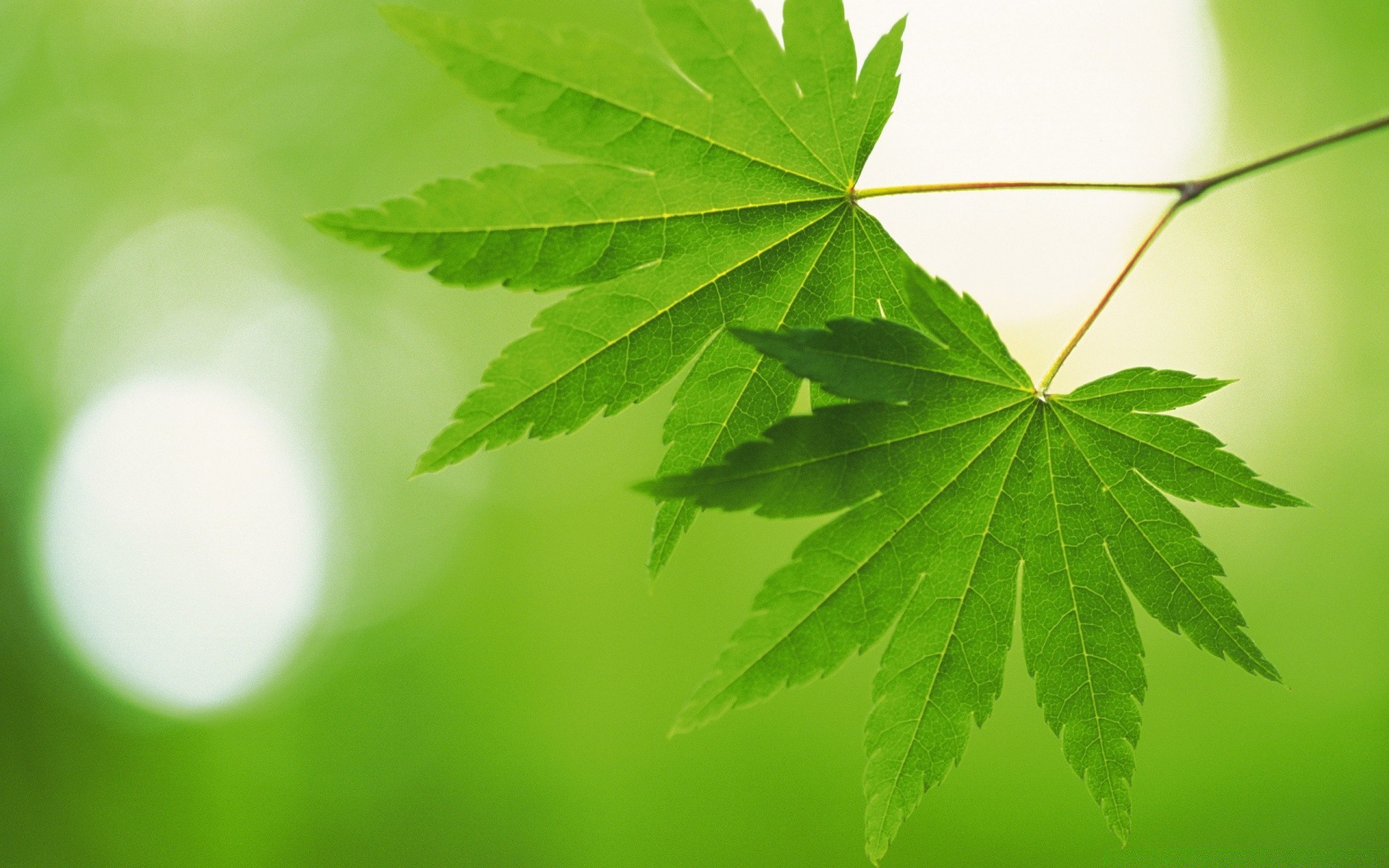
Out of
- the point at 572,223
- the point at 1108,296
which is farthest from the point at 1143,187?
the point at 572,223

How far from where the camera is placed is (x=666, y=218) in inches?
46.6

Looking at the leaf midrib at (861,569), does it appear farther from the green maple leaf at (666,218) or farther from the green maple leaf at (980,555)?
the green maple leaf at (666,218)

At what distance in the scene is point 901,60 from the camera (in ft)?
3.81

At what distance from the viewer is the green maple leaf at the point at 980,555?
3.84 ft

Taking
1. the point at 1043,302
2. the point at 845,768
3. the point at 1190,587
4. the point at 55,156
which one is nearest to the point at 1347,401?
the point at 1043,302

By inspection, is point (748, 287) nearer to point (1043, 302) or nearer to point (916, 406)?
point (916, 406)

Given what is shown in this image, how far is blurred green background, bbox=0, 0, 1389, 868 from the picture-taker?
6793mm

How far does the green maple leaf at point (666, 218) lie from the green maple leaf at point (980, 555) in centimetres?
17

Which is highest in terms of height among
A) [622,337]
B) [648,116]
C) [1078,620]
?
[648,116]

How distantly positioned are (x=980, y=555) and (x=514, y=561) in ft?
31.5

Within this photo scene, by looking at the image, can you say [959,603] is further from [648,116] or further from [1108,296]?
[648,116]

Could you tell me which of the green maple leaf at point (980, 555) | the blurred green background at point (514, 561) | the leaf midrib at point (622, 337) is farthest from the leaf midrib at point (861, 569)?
the blurred green background at point (514, 561)

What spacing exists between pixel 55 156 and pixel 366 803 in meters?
10.1

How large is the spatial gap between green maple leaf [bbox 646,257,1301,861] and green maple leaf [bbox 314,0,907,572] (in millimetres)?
165
